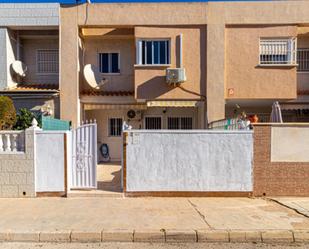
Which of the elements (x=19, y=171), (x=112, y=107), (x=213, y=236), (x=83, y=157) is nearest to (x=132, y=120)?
(x=112, y=107)

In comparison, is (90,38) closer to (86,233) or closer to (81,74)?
(81,74)

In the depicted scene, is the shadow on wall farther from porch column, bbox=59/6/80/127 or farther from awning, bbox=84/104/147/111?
porch column, bbox=59/6/80/127

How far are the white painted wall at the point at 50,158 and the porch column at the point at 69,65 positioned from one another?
22.5ft

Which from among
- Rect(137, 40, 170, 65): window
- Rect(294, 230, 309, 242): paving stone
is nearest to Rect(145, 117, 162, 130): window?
Rect(137, 40, 170, 65): window

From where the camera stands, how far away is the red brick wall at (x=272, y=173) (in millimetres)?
10336

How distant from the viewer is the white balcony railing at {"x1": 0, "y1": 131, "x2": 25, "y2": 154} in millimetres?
10281

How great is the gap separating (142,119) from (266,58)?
8.37 meters

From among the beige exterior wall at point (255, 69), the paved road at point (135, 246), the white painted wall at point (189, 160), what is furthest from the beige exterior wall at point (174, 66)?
the paved road at point (135, 246)

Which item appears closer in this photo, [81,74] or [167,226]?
[167,226]

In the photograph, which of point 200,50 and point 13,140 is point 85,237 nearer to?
point 13,140

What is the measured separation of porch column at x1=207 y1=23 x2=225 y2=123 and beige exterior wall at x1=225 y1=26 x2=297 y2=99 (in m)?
0.52

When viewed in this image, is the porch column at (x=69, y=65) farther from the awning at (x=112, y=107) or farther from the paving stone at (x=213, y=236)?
the paving stone at (x=213, y=236)

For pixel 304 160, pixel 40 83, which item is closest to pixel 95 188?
pixel 304 160

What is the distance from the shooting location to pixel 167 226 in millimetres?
7465
